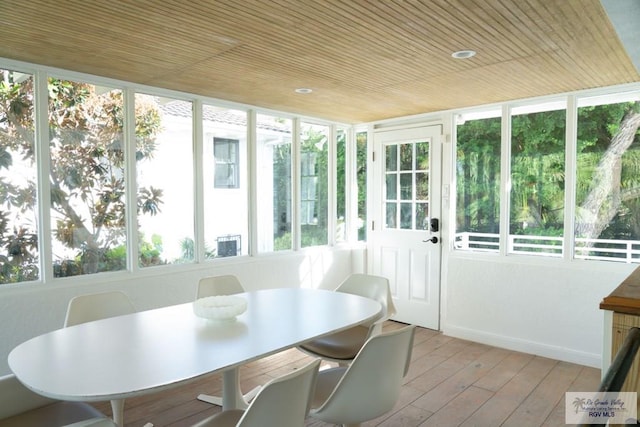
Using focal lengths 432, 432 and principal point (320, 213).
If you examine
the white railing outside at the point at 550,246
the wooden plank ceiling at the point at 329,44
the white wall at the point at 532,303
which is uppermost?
the wooden plank ceiling at the point at 329,44

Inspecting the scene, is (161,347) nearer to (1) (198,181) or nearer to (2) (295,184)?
(1) (198,181)

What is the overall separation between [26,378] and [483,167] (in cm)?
405

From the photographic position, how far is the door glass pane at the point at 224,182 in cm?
409

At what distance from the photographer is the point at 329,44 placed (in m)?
2.56

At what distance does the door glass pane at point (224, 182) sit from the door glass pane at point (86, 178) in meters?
0.68

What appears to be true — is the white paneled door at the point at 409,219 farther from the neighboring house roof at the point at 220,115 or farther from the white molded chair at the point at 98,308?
the white molded chair at the point at 98,308

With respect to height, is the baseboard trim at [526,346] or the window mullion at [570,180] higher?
the window mullion at [570,180]

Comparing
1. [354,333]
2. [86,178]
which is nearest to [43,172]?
[86,178]

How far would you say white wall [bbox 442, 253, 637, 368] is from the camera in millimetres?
3674

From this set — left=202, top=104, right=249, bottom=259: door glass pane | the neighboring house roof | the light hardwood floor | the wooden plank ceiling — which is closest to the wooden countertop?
the wooden plank ceiling

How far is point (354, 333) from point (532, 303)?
201cm

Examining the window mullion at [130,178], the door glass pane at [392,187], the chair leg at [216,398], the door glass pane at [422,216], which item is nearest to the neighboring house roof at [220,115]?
the window mullion at [130,178]

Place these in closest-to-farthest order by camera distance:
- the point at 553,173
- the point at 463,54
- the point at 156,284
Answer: the point at 463,54, the point at 156,284, the point at 553,173

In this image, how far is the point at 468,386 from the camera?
329 cm
